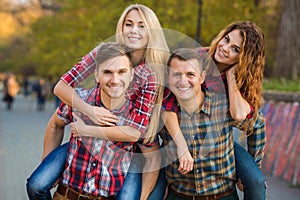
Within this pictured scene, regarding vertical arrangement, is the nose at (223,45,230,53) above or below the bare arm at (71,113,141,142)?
above

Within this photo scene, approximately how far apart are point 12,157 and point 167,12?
5511mm

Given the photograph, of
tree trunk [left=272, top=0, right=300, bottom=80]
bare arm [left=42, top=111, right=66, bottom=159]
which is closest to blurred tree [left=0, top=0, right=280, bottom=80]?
tree trunk [left=272, top=0, right=300, bottom=80]

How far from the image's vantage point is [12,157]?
10.3 meters

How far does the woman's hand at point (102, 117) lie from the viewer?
118 inches

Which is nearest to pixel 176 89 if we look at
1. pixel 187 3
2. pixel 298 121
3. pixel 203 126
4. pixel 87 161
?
pixel 203 126

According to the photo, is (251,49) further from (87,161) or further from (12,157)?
(12,157)

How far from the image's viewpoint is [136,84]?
3062 millimetres

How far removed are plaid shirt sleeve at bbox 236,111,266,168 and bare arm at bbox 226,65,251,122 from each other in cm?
23

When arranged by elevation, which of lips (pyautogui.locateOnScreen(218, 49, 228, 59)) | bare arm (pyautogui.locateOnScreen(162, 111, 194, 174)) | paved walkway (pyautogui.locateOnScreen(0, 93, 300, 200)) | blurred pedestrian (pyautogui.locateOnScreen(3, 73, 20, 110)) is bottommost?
blurred pedestrian (pyautogui.locateOnScreen(3, 73, 20, 110))

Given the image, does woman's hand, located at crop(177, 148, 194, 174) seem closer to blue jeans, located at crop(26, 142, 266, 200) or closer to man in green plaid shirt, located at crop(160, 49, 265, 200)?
man in green plaid shirt, located at crop(160, 49, 265, 200)

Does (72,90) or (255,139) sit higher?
(72,90)

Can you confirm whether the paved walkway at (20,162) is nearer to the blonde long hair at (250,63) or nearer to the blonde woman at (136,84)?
the blonde woman at (136,84)

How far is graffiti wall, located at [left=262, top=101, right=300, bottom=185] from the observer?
7.89m

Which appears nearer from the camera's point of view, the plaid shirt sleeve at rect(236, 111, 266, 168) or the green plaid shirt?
the green plaid shirt
